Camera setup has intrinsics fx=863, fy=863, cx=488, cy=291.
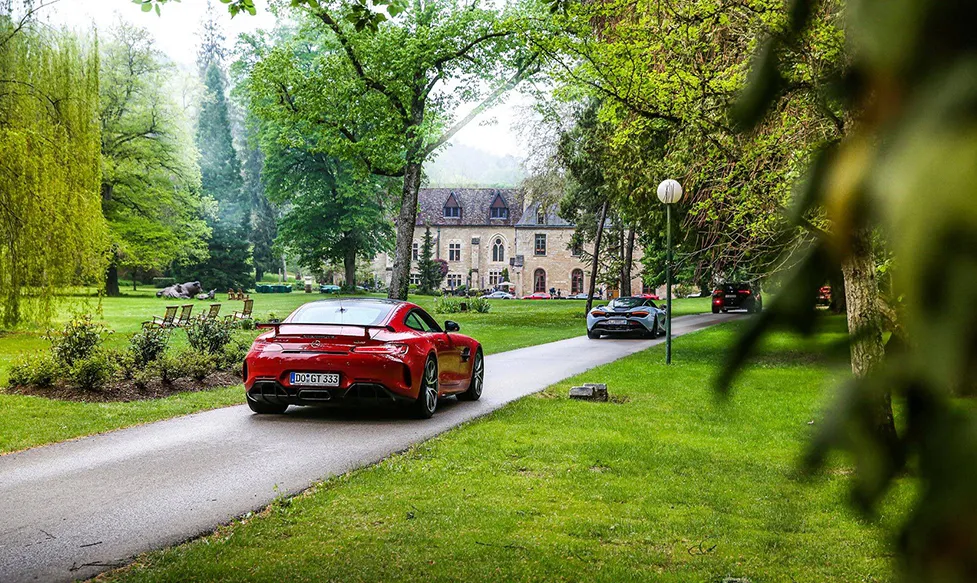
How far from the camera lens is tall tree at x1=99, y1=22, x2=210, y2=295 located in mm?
53938

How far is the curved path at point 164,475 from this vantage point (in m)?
5.86

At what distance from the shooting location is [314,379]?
1138 cm

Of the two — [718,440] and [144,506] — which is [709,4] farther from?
[144,506]

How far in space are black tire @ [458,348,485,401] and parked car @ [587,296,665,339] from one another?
16153 millimetres

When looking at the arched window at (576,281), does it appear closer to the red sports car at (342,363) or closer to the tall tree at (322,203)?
the tall tree at (322,203)

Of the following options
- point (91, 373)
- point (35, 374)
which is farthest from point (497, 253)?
point (91, 373)

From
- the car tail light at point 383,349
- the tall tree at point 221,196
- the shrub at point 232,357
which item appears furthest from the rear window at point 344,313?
the tall tree at point 221,196

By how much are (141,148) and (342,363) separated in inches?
1909

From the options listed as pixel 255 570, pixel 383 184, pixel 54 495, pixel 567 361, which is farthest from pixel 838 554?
pixel 383 184

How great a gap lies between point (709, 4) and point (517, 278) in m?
92.3

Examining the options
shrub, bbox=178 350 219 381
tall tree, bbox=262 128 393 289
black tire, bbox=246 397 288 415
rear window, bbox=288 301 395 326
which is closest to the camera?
rear window, bbox=288 301 395 326

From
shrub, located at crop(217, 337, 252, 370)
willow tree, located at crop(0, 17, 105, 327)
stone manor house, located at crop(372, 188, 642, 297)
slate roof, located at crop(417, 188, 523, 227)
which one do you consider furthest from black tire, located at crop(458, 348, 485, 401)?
slate roof, located at crop(417, 188, 523, 227)

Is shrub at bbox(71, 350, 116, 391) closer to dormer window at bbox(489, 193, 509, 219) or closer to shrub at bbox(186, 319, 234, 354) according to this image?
shrub at bbox(186, 319, 234, 354)

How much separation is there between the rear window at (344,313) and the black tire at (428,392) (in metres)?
0.94
